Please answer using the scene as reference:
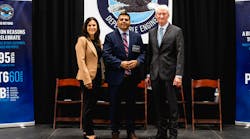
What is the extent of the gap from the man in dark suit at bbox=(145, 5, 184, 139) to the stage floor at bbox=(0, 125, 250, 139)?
65 centimetres

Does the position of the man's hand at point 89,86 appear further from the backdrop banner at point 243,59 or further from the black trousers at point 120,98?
the backdrop banner at point 243,59

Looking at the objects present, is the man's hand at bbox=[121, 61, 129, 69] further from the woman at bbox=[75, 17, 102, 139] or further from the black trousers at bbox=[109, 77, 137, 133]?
the woman at bbox=[75, 17, 102, 139]

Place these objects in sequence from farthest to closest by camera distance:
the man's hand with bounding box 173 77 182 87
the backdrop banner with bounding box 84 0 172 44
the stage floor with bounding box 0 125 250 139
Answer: the backdrop banner with bounding box 84 0 172 44
the stage floor with bounding box 0 125 250 139
the man's hand with bounding box 173 77 182 87

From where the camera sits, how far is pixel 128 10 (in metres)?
5.87

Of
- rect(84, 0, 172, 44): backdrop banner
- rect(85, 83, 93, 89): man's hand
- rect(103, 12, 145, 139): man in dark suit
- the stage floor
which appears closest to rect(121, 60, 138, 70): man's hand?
rect(103, 12, 145, 139): man in dark suit

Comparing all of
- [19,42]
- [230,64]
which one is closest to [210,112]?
[230,64]

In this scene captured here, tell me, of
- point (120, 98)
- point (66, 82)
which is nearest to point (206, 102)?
point (120, 98)

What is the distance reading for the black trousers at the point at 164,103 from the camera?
15.0ft

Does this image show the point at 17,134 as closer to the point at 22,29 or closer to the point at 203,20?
the point at 22,29

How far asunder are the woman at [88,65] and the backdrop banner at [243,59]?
7.55 ft

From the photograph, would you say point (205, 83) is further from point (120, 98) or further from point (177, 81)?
point (120, 98)

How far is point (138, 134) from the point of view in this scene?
17.1 feet

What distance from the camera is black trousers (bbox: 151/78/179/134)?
459 cm

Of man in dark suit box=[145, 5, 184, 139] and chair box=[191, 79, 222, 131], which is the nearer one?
man in dark suit box=[145, 5, 184, 139]
